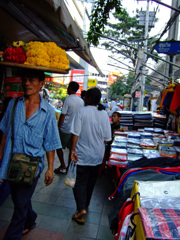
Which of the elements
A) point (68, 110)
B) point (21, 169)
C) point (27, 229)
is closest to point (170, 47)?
point (68, 110)

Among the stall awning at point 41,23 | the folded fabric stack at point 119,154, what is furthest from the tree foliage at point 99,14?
the folded fabric stack at point 119,154

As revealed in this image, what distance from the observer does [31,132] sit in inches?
82.0

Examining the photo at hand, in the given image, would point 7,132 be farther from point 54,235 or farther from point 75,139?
point 54,235

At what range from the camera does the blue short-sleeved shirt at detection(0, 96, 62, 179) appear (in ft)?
6.73

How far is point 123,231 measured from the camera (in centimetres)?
172

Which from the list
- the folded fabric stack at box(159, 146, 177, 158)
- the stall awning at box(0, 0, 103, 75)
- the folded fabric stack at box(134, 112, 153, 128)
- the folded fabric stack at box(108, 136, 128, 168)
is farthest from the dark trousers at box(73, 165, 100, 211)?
the folded fabric stack at box(134, 112, 153, 128)

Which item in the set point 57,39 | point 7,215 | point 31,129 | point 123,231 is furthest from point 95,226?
point 57,39

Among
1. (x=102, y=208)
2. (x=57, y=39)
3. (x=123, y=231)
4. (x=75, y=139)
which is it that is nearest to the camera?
(x=123, y=231)

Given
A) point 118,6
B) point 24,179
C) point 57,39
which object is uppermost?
point 118,6

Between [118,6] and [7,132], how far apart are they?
17.2 feet

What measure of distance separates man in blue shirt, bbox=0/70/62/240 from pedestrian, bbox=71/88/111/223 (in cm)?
80

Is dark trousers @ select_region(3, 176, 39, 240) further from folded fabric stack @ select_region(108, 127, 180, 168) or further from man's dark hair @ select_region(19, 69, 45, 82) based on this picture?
folded fabric stack @ select_region(108, 127, 180, 168)

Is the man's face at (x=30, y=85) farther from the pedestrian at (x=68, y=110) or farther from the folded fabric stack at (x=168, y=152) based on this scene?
the folded fabric stack at (x=168, y=152)

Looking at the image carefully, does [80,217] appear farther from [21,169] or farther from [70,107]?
[70,107]
